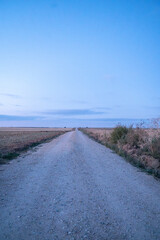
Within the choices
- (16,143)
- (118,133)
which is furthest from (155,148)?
(16,143)

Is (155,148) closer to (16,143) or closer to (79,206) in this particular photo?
(79,206)

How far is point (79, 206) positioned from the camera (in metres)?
5.53

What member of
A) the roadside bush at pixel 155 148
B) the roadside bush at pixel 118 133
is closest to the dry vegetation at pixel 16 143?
the roadside bush at pixel 155 148

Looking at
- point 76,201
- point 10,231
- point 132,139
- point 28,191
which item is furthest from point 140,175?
point 132,139

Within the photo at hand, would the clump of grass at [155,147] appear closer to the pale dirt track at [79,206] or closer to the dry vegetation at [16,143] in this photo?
the pale dirt track at [79,206]

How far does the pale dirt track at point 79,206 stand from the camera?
4180 millimetres

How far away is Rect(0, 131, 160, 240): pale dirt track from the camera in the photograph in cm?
418

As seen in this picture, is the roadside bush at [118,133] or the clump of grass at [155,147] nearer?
the clump of grass at [155,147]

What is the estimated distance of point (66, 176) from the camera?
8.85 metres

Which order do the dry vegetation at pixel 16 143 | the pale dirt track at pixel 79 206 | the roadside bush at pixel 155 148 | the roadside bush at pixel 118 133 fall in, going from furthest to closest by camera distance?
the roadside bush at pixel 118 133 → the dry vegetation at pixel 16 143 → the roadside bush at pixel 155 148 → the pale dirt track at pixel 79 206

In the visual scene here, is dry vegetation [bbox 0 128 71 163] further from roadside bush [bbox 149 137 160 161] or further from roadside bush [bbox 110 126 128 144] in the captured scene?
roadside bush [bbox 110 126 128 144]

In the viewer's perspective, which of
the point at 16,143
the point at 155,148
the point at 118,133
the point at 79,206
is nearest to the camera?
the point at 79,206

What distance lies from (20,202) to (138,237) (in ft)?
11.7

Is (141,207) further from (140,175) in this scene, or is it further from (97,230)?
(140,175)
